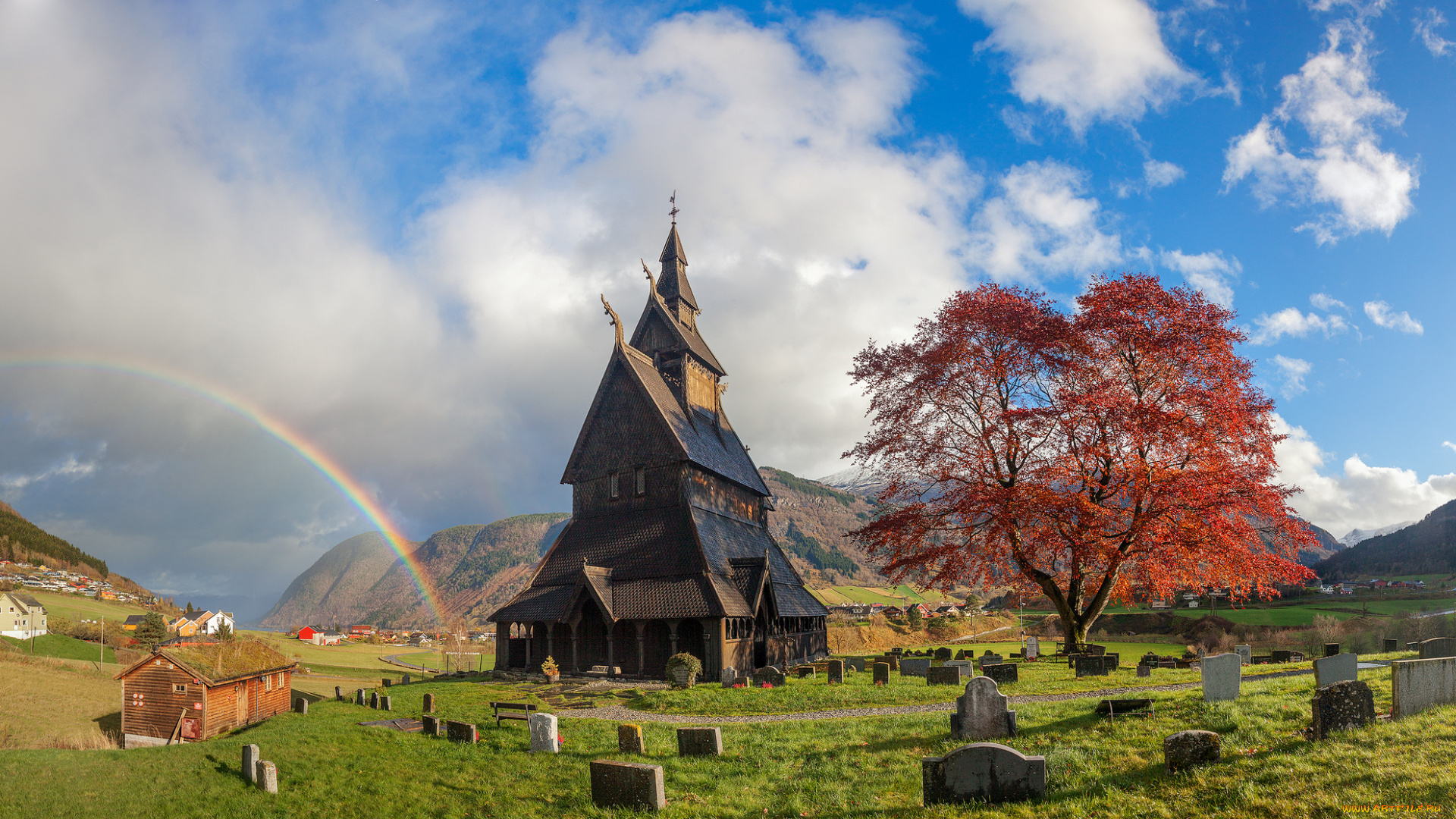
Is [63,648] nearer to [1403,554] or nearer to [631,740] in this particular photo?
[631,740]

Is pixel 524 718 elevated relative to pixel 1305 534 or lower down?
lower down

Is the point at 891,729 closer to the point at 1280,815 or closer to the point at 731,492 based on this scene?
the point at 1280,815

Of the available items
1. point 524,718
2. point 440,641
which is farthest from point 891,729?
point 440,641

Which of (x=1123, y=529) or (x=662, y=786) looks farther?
(x=1123, y=529)

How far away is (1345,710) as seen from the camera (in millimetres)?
9922

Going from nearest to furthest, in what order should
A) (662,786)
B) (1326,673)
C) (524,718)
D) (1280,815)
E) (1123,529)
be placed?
(1280,815) → (662,786) → (1326,673) → (524,718) → (1123,529)

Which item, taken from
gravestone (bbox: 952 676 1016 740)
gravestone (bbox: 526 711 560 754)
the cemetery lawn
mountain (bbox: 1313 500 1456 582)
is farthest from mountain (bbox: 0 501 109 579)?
mountain (bbox: 1313 500 1456 582)

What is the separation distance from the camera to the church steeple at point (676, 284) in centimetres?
4625

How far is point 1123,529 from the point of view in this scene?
23.3m

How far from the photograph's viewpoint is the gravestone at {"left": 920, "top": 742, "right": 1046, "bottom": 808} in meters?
8.88

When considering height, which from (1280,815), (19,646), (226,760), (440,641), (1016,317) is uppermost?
(1016,317)

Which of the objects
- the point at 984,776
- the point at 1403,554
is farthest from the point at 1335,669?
the point at 1403,554

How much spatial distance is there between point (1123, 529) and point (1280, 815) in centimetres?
1745

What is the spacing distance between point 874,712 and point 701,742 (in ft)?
21.5
